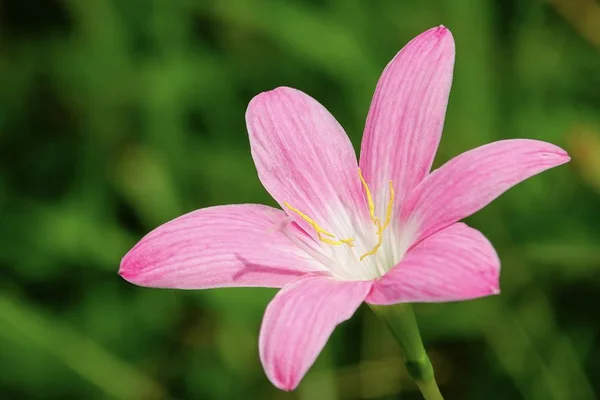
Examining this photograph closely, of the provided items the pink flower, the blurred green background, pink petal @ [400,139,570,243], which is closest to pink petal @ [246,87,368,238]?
the pink flower

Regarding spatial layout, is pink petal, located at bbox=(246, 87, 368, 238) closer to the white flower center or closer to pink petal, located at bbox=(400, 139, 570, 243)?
the white flower center

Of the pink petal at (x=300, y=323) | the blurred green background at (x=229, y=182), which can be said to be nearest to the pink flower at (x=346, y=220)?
the pink petal at (x=300, y=323)

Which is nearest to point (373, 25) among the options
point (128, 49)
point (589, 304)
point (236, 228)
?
point (128, 49)

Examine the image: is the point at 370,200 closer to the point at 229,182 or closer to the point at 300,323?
the point at 300,323

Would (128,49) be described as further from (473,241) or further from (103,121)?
(473,241)

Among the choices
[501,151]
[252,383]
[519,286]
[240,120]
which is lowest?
[252,383]
